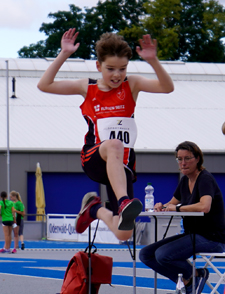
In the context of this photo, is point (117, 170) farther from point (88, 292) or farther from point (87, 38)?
point (87, 38)

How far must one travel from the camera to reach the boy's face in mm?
5582

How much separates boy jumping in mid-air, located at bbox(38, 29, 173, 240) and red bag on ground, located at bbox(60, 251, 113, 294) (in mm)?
962

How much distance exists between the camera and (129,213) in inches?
208

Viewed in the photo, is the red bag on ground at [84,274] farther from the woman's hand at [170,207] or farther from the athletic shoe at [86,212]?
the woman's hand at [170,207]

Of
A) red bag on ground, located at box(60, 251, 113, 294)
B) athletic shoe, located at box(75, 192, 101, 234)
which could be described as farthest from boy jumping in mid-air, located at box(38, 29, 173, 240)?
red bag on ground, located at box(60, 251, 113, 294)

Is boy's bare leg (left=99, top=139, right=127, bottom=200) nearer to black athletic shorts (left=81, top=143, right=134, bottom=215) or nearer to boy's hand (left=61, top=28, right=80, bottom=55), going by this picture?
black athletic shorts (left=81, top=143, right=134, bottom=215)

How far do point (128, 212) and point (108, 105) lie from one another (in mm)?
1050

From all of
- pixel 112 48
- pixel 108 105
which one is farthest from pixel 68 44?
pixel 108 105

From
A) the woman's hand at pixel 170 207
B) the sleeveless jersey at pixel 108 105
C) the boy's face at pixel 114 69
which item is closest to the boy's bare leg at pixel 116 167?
the sleeveless jersey at pixel 108 105

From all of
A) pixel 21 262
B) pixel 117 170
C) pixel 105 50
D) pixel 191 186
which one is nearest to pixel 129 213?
pixel 117 170

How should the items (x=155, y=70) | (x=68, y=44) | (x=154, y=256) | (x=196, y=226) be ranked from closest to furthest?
(x=155, y=70) < (x=68, y=44) < (x=196, y=226) < (x=154, y=256)

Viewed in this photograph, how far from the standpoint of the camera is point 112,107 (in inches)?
227

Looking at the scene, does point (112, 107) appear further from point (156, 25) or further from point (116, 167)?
point (156, 25)

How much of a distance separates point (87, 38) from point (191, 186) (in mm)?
44022
